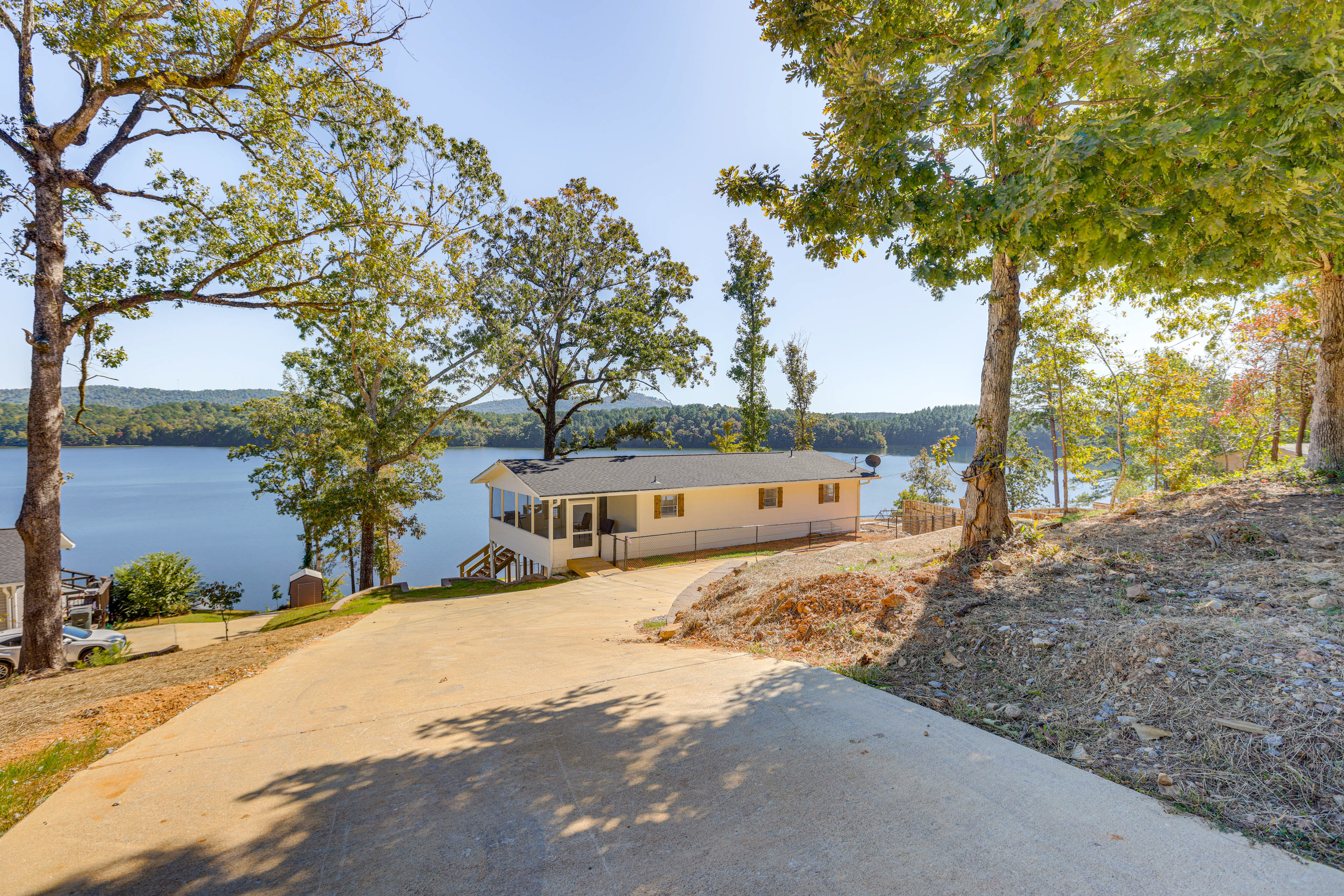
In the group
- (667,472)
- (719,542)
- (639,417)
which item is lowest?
(719,542)

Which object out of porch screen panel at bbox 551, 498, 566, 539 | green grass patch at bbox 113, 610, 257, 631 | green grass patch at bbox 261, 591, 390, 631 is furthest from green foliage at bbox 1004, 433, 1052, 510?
green grass patch at bbox 113, 610, 257, 631

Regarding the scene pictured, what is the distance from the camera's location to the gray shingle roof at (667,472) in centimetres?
1836

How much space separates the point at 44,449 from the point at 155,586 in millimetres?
16494

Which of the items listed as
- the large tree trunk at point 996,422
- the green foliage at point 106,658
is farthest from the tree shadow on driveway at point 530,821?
the green foliage at point 106,658

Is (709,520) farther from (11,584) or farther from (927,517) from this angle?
(11,584)

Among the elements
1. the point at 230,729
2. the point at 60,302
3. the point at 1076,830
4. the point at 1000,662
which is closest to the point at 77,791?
the point at 230,729

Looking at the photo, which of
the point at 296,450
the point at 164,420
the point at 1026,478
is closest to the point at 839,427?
the point at 1026,478

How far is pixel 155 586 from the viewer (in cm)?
2105

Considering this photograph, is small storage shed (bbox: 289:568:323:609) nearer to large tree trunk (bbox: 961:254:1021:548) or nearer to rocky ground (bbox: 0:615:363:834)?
rocky ground (bbox: 0:615:363:834)

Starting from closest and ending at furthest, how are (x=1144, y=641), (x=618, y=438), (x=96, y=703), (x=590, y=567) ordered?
(x=1144, y=641) < (x=96, y=703) < (x=590, y=567) < (x=618, y=438)

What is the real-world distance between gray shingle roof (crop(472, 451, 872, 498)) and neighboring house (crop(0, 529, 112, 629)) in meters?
12.9

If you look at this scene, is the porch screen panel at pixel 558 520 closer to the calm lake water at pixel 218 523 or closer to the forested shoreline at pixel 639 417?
the forested shoreline at pixel 639 417

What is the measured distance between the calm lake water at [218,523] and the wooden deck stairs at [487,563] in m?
15.2

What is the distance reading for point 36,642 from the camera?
896 cm
